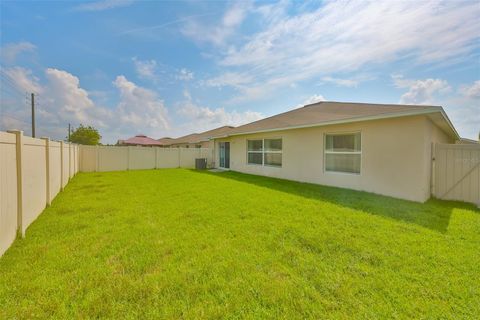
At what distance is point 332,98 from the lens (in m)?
13.6

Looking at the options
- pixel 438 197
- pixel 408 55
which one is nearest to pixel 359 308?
pixel 438 197

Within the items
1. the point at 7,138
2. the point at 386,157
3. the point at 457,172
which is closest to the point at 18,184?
the point at 7,138

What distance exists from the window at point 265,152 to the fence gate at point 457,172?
19.8 ft

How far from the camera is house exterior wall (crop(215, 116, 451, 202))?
245 inches

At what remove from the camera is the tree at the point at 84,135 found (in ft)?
112

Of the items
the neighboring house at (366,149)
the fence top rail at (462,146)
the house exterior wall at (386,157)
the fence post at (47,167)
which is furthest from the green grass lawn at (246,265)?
the fence top rail at (462,146)

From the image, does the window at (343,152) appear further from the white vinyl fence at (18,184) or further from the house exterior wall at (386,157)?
the white vinyl fence at (18,184)

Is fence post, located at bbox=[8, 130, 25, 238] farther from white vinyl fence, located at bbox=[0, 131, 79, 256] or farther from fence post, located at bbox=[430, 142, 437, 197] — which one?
fence post, located at bbox=[430, 142, 437, 197]

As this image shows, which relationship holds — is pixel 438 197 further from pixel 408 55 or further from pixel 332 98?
pixel 332 98

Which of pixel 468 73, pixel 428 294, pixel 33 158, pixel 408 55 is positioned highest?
pixel 408 55

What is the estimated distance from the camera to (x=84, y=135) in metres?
34.4

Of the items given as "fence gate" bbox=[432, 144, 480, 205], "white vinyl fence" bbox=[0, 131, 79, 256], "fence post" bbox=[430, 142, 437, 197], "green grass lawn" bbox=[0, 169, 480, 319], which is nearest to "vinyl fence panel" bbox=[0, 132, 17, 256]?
"white vinyl fence" bbox=[0, 131, 79, 256]

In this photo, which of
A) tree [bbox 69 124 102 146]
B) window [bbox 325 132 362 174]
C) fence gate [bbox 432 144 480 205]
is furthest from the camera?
tree [bbox 69 124 102 146]

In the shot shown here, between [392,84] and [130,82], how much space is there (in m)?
15.8
